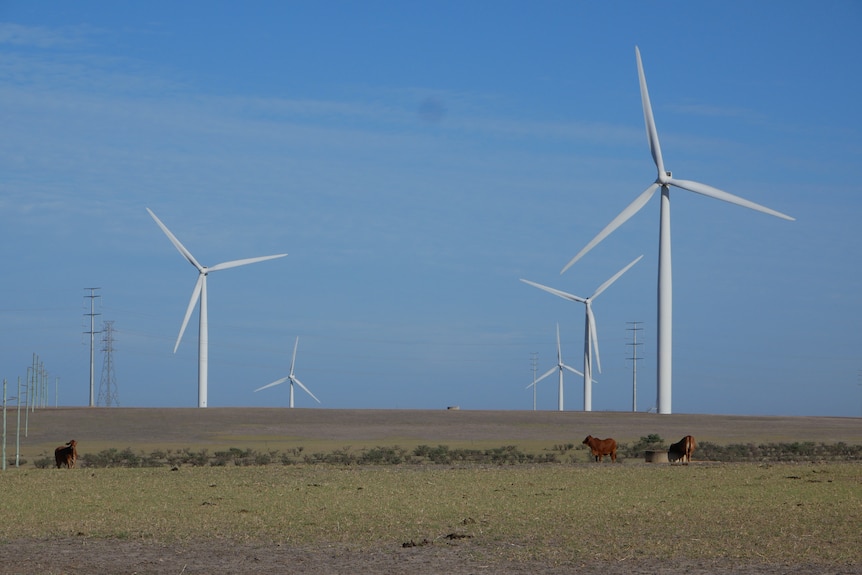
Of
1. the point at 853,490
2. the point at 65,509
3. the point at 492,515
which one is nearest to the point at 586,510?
the point at 492,515

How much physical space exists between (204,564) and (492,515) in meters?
7.74

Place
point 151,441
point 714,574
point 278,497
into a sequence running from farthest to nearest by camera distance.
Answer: point 151,441 → point 278,497 → point 714,574

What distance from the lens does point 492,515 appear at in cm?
2388

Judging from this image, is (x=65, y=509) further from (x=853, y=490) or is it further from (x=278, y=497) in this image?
(x=853, y=490)

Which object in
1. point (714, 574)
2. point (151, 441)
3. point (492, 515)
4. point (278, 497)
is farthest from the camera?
point (151, 441)

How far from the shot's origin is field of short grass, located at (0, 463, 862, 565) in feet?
64.1

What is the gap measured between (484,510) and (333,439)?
40.2 meters

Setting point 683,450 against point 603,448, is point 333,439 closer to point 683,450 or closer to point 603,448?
point 603,448

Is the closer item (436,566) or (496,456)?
(436,566)

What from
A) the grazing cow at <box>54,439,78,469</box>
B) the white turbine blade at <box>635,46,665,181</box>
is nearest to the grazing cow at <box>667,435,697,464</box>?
the grazing cow at <box>54,439,78,469</box>

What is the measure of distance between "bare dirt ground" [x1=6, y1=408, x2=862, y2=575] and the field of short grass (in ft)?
2.29

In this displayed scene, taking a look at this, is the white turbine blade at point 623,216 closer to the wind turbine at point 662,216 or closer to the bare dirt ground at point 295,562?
the wind turbine at point 662,216

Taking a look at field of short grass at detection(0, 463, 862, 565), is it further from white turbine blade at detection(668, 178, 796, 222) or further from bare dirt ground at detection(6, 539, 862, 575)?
white turbine blade at detection(668, 178, 796, 222)

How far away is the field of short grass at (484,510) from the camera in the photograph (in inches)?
770
